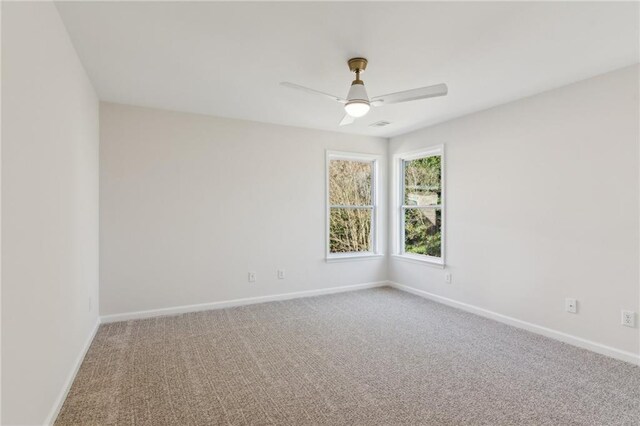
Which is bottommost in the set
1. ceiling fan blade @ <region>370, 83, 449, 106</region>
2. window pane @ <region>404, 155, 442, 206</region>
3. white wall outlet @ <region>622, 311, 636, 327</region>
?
white wall outlet @ <region>622, 311, 636, 327</region>

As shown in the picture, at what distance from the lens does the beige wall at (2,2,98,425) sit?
4.59 feet

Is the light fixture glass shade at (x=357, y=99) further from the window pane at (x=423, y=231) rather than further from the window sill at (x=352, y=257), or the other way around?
the window sill at (x=352, y=257)

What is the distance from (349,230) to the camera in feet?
17.1

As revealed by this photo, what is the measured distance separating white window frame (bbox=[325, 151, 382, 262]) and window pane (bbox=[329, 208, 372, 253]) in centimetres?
7

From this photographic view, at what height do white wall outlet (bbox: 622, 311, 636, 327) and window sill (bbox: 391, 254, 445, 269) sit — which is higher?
window sill (bbox: 391, 254, 445, 269)

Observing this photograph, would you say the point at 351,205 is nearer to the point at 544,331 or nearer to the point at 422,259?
the point at 422,259

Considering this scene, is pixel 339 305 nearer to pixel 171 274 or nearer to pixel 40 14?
pixel 171 274

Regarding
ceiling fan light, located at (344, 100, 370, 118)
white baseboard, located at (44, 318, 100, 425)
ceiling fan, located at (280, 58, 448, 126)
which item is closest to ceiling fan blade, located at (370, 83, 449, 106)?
ceiling fan, located at (280, 58, 448, 126)

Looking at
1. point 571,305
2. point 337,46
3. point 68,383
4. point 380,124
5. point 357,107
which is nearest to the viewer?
point 68,383

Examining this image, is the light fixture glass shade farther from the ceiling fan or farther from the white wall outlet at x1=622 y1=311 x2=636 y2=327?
the white wall outlet at x1=622 y1=311 x2=636 y2=327

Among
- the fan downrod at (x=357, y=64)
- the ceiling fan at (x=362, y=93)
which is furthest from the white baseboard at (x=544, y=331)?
the fan downrod at (x=357, y=64)

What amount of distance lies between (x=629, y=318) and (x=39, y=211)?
4147mm

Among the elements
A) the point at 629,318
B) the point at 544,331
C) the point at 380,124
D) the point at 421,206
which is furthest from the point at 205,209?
the point at 629,318

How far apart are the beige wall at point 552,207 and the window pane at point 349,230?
135 cm
